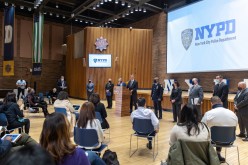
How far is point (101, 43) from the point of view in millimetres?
12906

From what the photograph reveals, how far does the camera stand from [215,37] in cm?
880

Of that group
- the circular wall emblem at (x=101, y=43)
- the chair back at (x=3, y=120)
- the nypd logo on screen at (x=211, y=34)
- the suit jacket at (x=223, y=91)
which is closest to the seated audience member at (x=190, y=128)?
the chair back at (x=3, y=120)

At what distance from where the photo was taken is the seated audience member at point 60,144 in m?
1.50

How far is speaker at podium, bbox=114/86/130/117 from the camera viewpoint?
27.4 ft

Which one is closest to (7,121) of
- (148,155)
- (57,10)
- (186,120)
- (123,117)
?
(148,155)

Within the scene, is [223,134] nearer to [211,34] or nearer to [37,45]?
[211,34]

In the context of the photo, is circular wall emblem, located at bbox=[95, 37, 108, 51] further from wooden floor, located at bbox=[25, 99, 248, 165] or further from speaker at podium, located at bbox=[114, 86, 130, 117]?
wooden floor, located at bbox=[25, 99, 248, 165]

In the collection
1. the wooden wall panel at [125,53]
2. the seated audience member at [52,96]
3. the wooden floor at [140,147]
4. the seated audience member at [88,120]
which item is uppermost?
the wooden wall panel at [125,53]

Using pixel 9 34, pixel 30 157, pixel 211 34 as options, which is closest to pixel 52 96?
pixel 9 34

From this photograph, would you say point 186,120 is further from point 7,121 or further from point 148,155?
point 7,121

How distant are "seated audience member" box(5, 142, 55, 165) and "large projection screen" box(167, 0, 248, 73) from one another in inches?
329

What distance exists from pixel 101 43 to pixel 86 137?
1039 centimetres

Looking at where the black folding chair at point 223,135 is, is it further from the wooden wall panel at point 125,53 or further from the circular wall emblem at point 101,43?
the circular wall emblem at point 101,43

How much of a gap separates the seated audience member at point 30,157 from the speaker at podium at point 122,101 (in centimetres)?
757
